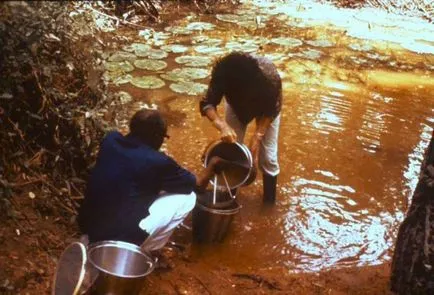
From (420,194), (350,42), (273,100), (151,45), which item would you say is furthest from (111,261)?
(350,42)

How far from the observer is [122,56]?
7.96 m

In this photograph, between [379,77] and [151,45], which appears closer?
[379,77]

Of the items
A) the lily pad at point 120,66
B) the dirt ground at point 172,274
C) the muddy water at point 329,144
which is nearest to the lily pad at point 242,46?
the muddy water at point 329,144

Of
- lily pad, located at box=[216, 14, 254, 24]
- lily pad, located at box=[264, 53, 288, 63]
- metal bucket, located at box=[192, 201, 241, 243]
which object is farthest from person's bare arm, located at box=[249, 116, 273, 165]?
lily pad, located at box=[216, 14, 254, 24]

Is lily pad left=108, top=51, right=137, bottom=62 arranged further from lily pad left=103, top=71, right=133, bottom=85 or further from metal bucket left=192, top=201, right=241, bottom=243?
metal bucket left=192, top=201, right=241, bottom=243

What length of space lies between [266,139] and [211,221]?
92 cm

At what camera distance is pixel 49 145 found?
3.80m

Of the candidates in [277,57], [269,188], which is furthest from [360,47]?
[269,188]

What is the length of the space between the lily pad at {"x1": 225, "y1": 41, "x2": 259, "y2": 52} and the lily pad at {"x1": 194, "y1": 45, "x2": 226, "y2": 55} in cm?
22

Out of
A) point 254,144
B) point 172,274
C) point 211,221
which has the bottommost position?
point 172,274

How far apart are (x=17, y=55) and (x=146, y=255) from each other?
1.56 meters

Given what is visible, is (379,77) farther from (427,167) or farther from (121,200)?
(121,200)

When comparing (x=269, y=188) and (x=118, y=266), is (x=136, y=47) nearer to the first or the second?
(x=269, y=188)

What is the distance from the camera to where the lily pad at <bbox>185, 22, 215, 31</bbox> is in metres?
9.98
